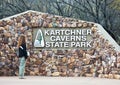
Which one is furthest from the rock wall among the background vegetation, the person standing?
the background vegetation

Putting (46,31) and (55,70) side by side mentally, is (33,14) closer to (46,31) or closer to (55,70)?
(46,31)

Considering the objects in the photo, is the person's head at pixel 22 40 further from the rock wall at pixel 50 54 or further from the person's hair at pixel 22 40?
A: the rock wall at pixel 50 54

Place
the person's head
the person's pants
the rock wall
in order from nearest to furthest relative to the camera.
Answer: the person's pants
the person's head
the rock wall

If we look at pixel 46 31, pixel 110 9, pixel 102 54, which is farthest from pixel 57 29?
pixel 110 9

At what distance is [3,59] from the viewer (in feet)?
80.8

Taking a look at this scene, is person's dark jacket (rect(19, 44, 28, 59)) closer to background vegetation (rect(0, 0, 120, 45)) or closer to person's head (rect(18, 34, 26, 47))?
person's head (rect(18, 34, 26, 47))

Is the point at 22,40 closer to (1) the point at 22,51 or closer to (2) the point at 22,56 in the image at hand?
(1) the point at 22,51

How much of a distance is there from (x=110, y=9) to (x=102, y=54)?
10351mm
